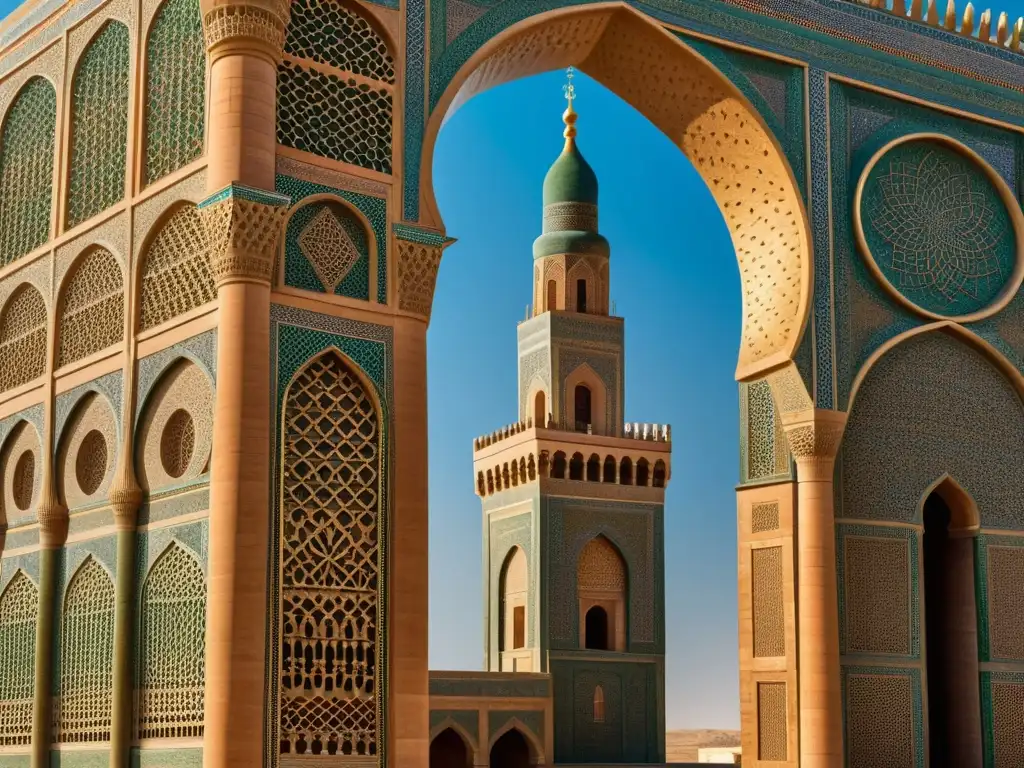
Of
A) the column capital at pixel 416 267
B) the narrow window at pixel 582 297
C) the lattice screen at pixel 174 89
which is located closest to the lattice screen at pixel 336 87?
the column capital at pixel 416 267

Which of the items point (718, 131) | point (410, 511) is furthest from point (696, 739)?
point (410, 511)

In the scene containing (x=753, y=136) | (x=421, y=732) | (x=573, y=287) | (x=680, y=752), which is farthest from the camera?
(x=680, y=752)

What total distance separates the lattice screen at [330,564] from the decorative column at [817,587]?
296 centimetres

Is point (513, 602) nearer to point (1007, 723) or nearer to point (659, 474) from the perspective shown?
point (659, 474)

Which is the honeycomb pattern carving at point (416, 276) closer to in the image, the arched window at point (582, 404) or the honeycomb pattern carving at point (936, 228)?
the honeycomb pattern carving at point (936, 228)

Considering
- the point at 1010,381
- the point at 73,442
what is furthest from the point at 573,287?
the point at 73,442

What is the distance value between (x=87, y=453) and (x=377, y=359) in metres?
2.09

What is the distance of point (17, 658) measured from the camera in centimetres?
921

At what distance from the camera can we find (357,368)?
7.87m

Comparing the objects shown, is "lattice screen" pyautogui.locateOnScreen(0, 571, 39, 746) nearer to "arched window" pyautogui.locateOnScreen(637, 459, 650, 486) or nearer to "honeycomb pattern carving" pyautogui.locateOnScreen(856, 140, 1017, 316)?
"honeycomb pattern carving" pyautogui.locateOnScreen(856, 140, 1017, 316)

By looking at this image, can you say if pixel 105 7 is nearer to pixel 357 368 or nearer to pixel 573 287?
pixel 357 368

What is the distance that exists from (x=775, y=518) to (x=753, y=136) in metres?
2.40

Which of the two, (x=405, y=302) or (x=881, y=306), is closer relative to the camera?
(x=405, y=302)

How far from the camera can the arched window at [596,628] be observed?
22000mm
